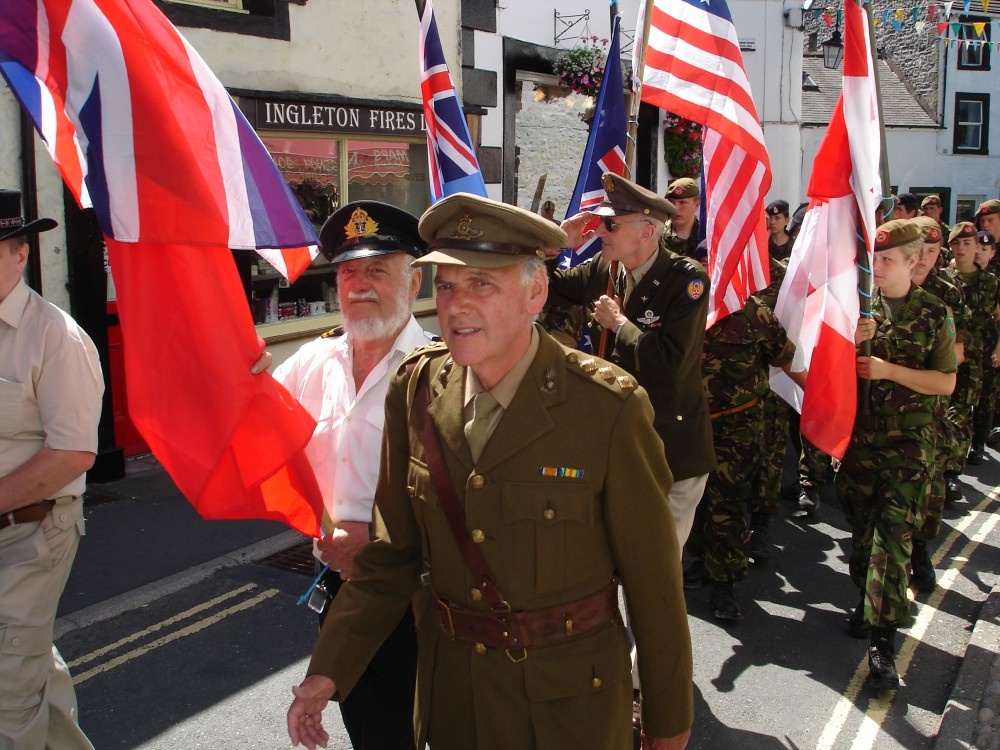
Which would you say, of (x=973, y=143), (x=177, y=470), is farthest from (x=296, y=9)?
(x=973, y=143)

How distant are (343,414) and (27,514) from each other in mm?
1061

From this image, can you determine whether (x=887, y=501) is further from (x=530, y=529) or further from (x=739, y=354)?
(x=530, y=529)

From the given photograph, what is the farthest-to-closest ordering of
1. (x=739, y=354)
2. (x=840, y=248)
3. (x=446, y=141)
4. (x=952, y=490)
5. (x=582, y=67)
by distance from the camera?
(x=582, y=67)
(x=952, y=490)
(x=739, y=354)
(x=446, y=141)
(x=840, y=248)

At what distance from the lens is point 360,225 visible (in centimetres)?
333

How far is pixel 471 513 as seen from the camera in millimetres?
2453

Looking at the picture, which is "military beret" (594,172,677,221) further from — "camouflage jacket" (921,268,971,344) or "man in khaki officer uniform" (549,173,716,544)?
"camouflage jacket" (921,268,971,344)

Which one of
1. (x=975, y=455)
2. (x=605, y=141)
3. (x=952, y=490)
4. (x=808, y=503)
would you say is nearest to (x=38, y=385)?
(x=605, y=141)

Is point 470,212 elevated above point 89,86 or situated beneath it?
situated beneath

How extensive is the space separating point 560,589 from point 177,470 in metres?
1.26

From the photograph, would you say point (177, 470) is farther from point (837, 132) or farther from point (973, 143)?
point (973, 143)

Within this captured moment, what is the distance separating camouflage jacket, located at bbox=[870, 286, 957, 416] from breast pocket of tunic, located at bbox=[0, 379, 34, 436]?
386 centimetres

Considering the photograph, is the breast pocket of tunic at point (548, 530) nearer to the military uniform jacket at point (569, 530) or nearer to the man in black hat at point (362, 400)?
the military uniform jacket at point (569, 530)

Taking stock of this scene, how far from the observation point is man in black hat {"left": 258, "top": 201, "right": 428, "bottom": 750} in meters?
3.19

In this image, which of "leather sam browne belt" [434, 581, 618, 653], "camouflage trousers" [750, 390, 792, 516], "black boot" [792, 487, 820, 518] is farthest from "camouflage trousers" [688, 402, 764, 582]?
"leather sam browne belt" [434, 581, 618, 653]
